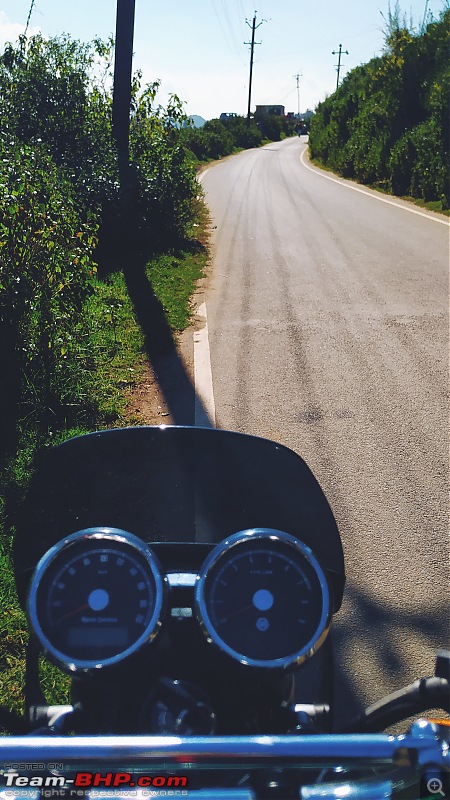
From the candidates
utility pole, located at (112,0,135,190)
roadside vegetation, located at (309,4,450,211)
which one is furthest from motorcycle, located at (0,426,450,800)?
roadside vegetation, located at (309,4,450,211)

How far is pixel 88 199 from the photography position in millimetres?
10719

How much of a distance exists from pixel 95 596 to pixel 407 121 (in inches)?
1059

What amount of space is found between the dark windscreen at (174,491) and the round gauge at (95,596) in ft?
1.05

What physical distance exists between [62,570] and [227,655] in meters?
0.43

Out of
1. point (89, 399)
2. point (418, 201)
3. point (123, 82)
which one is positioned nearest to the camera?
point (89, 399)

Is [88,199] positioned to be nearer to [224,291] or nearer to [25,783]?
[224,291]

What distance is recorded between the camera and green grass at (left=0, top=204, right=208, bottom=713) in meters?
3.15

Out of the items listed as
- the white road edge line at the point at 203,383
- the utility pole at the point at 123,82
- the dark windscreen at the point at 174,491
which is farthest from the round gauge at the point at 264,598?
the utility pole at the point at 123,82

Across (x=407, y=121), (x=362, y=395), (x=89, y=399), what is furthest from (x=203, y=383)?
(x=407, y=121)

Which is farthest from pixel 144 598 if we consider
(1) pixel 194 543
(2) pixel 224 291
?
(2) pixel 224 291

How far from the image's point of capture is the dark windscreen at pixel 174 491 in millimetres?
2033

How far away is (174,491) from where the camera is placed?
2156 mm

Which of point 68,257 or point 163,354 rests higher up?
point 68,257

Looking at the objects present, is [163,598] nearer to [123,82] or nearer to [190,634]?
[190,634]
